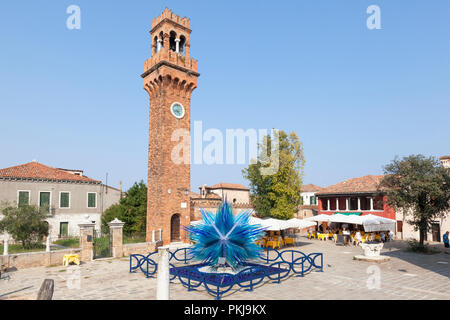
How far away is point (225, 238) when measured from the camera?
11023 mm

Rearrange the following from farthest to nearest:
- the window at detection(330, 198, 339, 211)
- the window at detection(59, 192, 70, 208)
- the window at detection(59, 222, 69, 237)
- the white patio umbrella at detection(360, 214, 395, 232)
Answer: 1. the window at detection(330, 198, 339, 211)
2. the window at detection(59, 192, 70, 208)
3. the window at detection(59, 222, 69, 237)
4. the white patio umbrella at detection(360, 214, 395, 232)

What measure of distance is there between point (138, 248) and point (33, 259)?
5.93m

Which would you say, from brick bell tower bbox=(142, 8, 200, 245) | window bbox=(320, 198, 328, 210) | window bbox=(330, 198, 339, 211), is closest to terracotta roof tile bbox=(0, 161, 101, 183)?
brick bell tower bbox=(142, 8, 200, 245)

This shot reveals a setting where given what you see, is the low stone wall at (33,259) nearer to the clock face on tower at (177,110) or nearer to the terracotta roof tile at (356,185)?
the clock face on tower at (177,110)

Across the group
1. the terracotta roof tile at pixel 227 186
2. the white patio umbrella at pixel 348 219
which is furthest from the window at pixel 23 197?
the white patio umbrella at pixel 348 219

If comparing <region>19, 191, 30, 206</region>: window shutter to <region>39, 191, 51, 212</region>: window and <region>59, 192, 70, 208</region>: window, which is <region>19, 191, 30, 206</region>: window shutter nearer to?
<region>39, 191, 51, 212</region>: window

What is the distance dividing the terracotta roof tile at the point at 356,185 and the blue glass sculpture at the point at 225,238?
23.1 meters

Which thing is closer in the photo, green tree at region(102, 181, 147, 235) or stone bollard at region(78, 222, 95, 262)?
stone bollard at region(78, 222, 95, 262)

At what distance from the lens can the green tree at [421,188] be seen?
18016 millimetres

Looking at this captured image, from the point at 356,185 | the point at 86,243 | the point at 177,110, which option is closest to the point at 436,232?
the point at 356,185

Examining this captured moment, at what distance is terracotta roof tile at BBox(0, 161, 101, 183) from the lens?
28438mm

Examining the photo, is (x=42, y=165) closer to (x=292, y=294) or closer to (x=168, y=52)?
(x=168, y=52)

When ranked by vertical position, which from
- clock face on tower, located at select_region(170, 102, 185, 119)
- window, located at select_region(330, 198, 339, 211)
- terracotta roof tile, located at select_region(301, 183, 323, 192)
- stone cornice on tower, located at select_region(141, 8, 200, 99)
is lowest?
window, located at select_region(330, 198, 339, 211)

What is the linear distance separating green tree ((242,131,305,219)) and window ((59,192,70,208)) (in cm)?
1758
